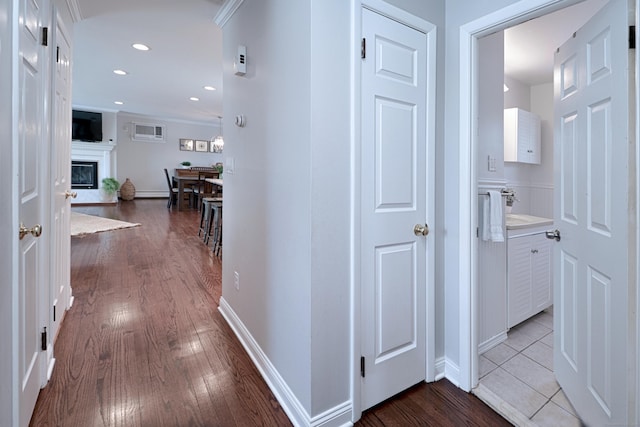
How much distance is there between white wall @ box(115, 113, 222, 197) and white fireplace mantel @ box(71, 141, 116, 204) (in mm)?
486

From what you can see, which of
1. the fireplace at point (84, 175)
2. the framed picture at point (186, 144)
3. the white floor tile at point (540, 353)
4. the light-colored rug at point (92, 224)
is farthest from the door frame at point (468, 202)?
the framed picture at point (186, 144)

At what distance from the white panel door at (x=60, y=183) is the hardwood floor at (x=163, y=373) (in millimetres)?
218

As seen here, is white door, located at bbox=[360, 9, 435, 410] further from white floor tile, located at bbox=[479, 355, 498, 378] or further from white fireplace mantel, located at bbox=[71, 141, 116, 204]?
white fireplace mantel, located at bbox=[71, 141, 116, 204]

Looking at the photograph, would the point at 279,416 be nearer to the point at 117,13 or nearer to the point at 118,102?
the point at 117,13

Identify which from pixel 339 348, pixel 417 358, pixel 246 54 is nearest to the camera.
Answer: pixel 339 348

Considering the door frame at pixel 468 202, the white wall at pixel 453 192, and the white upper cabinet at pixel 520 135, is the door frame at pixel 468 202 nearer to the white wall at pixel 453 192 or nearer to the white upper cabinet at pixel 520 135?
the white wall at pixel 453 192

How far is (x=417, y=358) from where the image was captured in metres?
1.68

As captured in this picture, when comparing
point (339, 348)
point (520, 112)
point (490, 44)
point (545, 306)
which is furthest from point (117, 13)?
point (545, 306)

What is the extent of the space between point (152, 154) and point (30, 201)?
970cm

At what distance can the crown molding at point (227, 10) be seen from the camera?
2.16 m

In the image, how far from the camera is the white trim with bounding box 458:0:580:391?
1.61m

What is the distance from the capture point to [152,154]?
392 inches

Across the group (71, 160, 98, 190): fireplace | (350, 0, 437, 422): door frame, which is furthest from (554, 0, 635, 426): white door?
(71, 160, 98, 190): fireplace

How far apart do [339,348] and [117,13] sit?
11.8 feet
